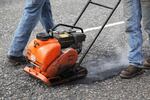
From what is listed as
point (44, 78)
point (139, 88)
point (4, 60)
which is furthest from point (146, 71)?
point (4, 60)

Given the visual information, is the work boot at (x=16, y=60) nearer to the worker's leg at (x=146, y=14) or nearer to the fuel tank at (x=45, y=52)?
the fuel tank at (x=45, y=52)

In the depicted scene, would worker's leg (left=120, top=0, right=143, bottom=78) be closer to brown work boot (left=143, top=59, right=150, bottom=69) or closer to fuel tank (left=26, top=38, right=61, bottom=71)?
brown work boot (left=143, top=59, right=150, bottom=69)

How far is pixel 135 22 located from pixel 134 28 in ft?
0.23

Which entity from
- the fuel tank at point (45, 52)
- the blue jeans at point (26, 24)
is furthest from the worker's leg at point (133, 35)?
the blue jeans at point (26, 24)

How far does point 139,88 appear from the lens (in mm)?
4645

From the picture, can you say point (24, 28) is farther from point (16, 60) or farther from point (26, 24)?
point (16, 60)

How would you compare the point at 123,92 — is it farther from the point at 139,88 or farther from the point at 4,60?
the point at 4,60

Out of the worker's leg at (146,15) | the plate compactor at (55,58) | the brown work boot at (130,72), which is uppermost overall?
the worker's leg at (146,15)

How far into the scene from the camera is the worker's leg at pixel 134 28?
4.75 m

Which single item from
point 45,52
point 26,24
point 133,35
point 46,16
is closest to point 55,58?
point 45,52

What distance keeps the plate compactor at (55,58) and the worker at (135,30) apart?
55 centimetres

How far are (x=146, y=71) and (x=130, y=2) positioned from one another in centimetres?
88

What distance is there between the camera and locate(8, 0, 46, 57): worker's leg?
5094 millimetres

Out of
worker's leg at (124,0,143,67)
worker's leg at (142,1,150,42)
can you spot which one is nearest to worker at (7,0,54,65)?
worker's leg at (124,0,143,67)
